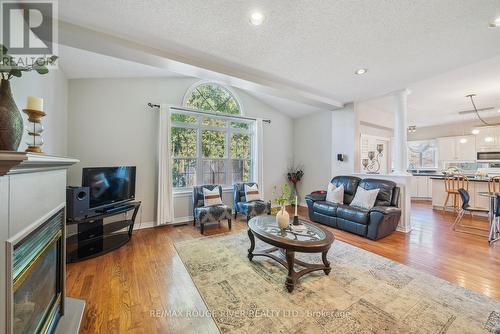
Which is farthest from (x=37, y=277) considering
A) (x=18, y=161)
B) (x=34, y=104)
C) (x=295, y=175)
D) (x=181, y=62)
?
(x=295, y=175)

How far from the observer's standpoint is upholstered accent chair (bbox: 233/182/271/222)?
4.29 meters

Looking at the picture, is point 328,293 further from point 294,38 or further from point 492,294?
point 294,38

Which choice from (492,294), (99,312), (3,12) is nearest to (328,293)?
(492,294)

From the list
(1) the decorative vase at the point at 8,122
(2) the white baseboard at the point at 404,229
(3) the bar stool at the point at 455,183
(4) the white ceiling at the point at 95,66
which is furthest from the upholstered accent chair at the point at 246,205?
(3) the bar stool at the point at 455,183

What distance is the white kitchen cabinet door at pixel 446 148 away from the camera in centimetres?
670

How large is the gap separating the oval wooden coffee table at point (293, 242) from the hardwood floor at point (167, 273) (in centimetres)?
89

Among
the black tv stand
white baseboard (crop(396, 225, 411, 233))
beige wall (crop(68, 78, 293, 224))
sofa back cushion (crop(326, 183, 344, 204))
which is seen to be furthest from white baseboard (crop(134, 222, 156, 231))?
white baseboard (crop(396, 225, 411, 233))

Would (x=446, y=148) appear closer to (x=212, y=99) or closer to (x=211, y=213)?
(x=212, y=99)

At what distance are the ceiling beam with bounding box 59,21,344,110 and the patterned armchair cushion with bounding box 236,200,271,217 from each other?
7.67 ft

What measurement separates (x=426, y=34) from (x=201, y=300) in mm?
3770

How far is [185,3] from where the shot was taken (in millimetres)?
1900

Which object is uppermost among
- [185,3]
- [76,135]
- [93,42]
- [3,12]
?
[185,3]

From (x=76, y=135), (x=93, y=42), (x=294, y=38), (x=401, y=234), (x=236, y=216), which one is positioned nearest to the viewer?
(x=93, y=42)

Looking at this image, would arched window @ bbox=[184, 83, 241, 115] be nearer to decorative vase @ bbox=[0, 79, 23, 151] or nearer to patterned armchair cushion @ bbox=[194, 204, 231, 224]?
patterned armchair cushion @ bbox=[194, 204, 231, 224]
